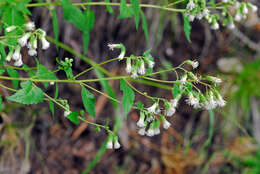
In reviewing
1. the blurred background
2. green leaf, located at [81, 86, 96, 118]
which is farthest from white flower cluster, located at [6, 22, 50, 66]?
the blurred background

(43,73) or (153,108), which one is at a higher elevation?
(43,73)

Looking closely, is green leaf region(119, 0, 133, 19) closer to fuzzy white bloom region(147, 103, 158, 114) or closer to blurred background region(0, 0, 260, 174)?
fuzzy white bloom region(147, 103, 158, 114)

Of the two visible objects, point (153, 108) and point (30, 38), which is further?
point (153, 108)

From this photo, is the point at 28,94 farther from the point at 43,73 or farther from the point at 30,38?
the point at 30,38

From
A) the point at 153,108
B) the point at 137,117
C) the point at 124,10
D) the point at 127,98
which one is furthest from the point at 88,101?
the point at 137,117

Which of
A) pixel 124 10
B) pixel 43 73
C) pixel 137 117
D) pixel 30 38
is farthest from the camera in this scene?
pixel 137 117

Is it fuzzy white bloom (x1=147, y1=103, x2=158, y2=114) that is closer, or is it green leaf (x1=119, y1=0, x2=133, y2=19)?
fuzzy white bloom (x1=147, y1=103, x2=158, y2=114)

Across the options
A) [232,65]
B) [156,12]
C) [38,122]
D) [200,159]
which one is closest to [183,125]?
[200,159]
